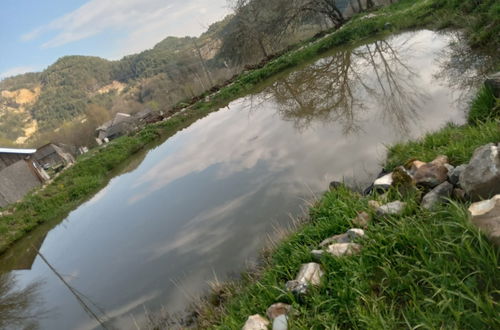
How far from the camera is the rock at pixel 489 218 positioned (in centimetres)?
221

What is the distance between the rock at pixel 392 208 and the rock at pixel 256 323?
1.61 metres

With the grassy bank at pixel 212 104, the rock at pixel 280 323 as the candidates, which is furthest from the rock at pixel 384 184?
the grassy bank at pixel 212 104

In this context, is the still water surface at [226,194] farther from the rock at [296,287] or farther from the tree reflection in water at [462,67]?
the rock at [296,287]

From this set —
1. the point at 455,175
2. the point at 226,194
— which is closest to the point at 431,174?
the point at 455,175

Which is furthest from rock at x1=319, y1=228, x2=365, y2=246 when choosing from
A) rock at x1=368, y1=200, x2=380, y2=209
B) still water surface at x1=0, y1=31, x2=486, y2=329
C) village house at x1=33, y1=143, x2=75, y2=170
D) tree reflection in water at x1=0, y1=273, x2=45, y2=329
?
village house at x1=33, y1=143, x2=75, y2=170

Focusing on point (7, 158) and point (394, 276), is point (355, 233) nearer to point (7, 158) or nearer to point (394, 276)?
point (394, 276)

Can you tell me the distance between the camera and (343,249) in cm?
323

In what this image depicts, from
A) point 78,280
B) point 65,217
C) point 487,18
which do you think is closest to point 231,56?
point 65,217

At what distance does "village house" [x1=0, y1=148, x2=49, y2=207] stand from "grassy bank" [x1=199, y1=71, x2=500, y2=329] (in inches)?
959

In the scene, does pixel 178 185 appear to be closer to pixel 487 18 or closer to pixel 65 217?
A: pixel 65 217

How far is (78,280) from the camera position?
7.38 meters

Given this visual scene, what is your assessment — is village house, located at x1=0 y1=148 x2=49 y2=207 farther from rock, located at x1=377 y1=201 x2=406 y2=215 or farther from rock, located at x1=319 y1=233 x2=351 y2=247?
rock, located at x1=377 y1=201 x2=406 y2=215

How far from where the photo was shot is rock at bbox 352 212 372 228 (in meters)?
3.47

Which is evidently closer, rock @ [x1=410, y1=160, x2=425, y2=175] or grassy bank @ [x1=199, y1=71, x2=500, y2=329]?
grassy bank @ [x1=199, y1=71, x2=500, y2=329]
